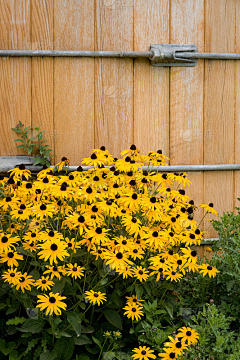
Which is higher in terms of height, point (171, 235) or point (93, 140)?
point (93, 140)

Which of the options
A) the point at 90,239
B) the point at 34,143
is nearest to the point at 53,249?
the point at 90,239

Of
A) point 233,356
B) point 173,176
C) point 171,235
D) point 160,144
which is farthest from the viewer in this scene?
point 160,144

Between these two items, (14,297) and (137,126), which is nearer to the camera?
(14,297)

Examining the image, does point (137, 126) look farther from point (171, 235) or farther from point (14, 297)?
point (14, 297)

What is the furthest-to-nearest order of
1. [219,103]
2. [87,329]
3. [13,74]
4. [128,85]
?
[219,103]
[128,85]
[13,74]
[87,329]

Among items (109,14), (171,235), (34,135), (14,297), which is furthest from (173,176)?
(109,14)

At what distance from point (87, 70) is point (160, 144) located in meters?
0.61

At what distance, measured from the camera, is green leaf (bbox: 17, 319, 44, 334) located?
1.09 metres

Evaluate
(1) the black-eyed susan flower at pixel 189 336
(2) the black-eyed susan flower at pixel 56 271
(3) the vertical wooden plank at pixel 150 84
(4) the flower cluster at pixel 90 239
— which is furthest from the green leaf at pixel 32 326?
(3) the vertical wooden plank at pixel 150 84

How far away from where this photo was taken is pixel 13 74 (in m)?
1.89

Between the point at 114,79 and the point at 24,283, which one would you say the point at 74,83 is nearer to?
the point at 114,79

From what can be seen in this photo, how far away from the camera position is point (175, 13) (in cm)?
203

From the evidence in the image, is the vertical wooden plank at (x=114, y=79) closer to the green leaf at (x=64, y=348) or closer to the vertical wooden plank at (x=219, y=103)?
the vertical wooden plank at (x=219, y=103)

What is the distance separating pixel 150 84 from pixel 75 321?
4.72ft
